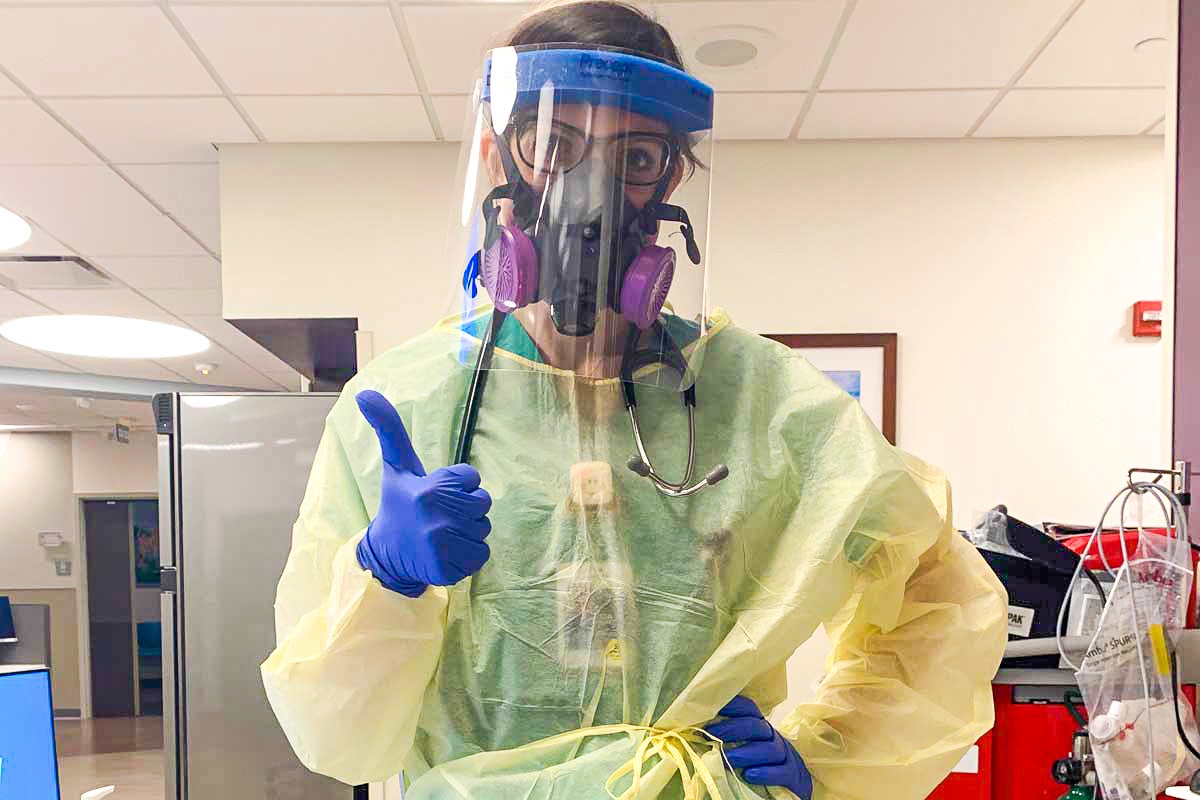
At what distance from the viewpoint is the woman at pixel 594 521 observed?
31.1 inches

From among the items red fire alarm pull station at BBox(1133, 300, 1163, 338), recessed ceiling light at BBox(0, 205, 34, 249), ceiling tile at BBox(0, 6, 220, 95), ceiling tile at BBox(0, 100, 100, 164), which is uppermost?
ceiling tile at BBox(0, 6, 220, 95)

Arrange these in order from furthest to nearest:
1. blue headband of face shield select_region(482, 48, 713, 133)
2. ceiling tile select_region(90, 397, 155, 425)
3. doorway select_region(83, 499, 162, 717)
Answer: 1. doorway select_region(83, 499, 162, 717)
2. ceiling tile select_region(90, 397, 155, 425)
3. blue headband of face shield select_region(482, 48, 713, 133)

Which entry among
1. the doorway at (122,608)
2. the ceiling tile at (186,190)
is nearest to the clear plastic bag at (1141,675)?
the ceiling tile at (186,190)

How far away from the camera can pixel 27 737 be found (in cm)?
138

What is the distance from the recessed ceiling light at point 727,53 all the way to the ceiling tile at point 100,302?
3183 millimetres

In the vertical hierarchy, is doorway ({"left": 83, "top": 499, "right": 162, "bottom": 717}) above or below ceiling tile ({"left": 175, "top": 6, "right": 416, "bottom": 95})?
below

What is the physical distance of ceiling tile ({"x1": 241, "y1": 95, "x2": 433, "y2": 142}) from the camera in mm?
2543

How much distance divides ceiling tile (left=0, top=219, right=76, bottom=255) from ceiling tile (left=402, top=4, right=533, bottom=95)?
1.99m

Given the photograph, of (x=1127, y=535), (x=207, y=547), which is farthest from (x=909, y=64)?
(x=207, y=547)

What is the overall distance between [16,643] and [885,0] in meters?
8.13

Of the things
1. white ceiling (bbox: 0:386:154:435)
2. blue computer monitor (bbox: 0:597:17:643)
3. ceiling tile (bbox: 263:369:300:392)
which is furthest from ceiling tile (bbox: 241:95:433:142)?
blue computer monitor (bbox: 0:597:17:643)

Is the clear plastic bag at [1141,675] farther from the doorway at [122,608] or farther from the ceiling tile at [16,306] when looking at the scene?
the doorway at [122,608]

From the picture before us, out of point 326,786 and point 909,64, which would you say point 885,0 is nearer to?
point 909,64

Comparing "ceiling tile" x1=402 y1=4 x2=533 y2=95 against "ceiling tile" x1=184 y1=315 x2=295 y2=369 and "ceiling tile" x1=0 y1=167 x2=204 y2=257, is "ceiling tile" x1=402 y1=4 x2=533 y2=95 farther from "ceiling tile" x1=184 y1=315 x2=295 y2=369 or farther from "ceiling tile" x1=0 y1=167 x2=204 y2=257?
"ceiling tile" x1=184 y1=315 x2=295 y2=369
